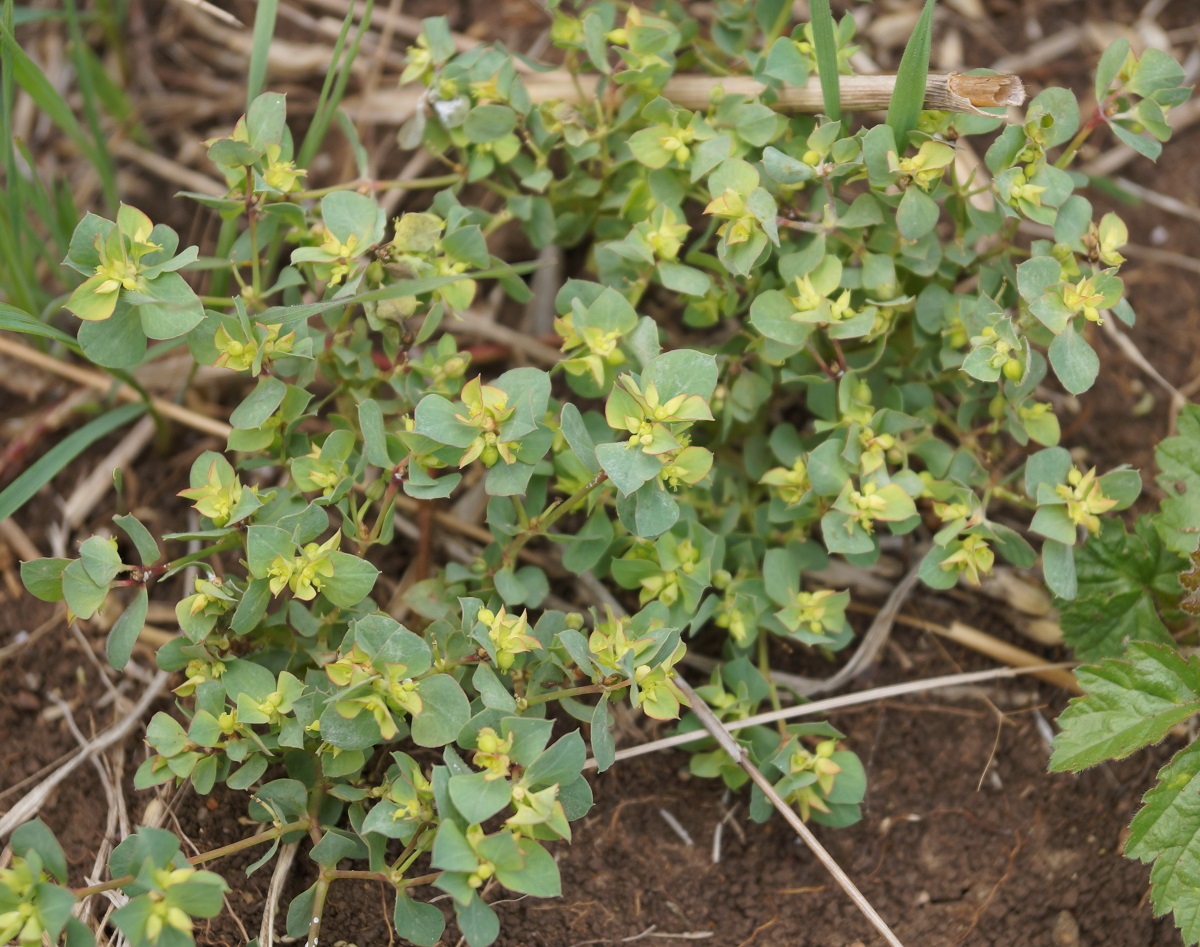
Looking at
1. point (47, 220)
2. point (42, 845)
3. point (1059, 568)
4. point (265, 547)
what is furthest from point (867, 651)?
point (47, 220)

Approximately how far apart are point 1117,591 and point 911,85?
0.94 m

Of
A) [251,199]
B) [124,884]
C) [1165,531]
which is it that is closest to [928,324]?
[1165,531]

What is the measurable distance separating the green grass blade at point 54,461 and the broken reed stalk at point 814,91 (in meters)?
0.97

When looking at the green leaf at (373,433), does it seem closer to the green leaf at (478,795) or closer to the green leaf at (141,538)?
the green leaf at (141,538)

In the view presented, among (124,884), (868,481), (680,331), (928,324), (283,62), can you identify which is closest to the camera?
(124,884)

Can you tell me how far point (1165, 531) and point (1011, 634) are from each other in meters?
0.38

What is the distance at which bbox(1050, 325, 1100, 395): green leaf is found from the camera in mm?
1639

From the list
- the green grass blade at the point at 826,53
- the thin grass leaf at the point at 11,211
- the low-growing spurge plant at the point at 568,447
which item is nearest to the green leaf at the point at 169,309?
the low-growing spurge plant at the point at 568,447

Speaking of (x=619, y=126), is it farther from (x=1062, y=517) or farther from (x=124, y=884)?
(x=124, y=884)

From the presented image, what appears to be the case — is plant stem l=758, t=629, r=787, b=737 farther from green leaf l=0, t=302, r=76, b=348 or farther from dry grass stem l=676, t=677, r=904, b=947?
green leaf l=0, t=302, r=76, b=348

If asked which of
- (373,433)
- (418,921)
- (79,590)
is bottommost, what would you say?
(418,921)

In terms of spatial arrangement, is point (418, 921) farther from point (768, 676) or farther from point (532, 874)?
point (768, 676)

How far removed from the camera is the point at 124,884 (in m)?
1.36

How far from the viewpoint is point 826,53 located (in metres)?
1.73
